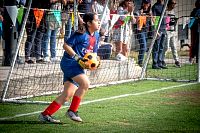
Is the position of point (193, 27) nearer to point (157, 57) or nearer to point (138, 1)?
point (157, 57)

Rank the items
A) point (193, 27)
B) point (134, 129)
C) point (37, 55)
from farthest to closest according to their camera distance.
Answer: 1. point (193, 27)
2. point (37, 55)
3. point (134, 129)

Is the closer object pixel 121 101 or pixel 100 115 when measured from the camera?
pixel 100 115

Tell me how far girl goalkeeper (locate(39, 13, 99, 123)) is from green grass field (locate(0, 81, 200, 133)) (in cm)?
22

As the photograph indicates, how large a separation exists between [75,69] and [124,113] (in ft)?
4.19

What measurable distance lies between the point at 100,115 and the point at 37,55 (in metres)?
4.04

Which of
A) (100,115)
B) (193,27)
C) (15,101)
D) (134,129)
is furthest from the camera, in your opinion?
(193,27)

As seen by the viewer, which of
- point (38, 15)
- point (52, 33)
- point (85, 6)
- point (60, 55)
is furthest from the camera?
point (85, 6)

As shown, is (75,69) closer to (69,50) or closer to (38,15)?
(69,50)

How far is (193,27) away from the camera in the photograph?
19.1m

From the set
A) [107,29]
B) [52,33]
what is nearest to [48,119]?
[52,33]

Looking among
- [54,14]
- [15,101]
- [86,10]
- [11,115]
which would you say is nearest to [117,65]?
[86,10]

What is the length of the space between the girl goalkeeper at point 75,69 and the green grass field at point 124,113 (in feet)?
0.71

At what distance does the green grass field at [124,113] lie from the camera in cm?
837

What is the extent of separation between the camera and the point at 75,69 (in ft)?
29.6
